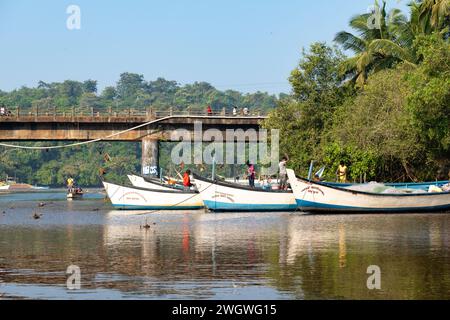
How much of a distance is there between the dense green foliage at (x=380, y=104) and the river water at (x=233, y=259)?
10.4 meters

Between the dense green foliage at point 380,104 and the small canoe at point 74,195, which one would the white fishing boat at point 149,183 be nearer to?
the dense green foliage at point 380,104

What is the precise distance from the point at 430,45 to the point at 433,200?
30.0 ft

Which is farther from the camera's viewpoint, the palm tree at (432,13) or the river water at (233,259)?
the palm tree at (432,13)

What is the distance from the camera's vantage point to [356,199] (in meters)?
35.2

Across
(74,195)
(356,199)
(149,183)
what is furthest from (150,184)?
(74,195)

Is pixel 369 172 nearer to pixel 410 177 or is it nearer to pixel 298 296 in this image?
pixel 410 177

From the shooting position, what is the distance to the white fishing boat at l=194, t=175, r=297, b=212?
39.0 metres

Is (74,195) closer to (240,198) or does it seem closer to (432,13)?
(240,198)

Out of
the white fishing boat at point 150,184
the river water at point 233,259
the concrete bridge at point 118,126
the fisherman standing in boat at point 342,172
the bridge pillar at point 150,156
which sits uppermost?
the concrete bridge at point 118,126

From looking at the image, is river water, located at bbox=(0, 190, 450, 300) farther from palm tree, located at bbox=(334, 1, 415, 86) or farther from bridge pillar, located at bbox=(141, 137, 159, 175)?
bridge pillar, located at bbox=(141, 137, 159, 175)

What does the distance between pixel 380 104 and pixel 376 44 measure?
7.99 meters

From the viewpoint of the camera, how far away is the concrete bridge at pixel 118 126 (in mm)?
65875

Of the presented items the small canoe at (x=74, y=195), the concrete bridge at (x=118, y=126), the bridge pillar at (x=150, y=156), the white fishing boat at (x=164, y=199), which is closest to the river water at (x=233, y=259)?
the white fishing boat at (x=164, y=199)
